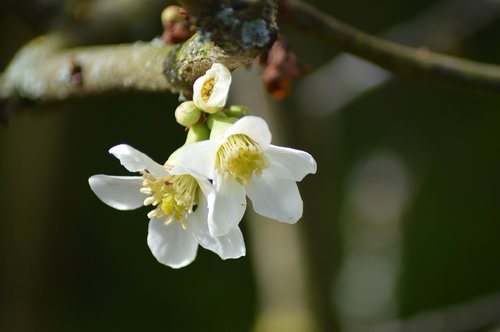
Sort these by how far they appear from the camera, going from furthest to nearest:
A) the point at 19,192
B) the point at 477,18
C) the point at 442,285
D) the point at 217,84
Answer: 1. the point at 442,285
2. the point at 19,192
3. the point at 477,18
4. the point at 217,84

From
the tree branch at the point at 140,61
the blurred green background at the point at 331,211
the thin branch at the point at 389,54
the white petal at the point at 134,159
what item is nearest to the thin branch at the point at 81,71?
the tree branch at the point at 140,61

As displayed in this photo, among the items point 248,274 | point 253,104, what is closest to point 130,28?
point 253,104

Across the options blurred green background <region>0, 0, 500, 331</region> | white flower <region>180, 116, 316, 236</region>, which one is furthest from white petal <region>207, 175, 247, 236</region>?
blurred green background <region>0, 0, 500, 331</region>

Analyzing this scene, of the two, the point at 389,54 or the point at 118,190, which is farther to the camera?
the point at 389,54

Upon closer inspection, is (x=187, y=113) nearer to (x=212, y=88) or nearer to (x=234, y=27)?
(x=212, y=88)

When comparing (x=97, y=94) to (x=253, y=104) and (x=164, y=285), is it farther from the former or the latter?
(x=164, y=285)

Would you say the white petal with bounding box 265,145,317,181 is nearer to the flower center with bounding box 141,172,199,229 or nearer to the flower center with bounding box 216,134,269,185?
the flower center with bounding box 216,134,269,185

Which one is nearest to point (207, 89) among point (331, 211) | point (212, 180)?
point (212, 180)
